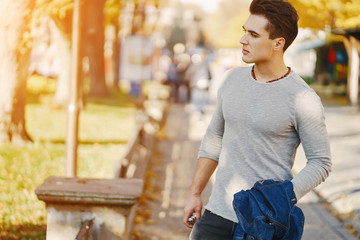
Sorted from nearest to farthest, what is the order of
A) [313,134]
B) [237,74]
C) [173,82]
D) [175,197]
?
[313,134] → [237,74] → [175,197] → [173,82]

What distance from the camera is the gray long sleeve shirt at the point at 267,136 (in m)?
2.70

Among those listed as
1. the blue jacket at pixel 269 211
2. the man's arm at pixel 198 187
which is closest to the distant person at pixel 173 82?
the man's arm at pixel 198 187

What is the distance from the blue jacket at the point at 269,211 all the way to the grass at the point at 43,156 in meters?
3.57

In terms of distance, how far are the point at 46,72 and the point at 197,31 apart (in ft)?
256

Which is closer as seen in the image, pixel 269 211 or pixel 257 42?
pixel 269 211

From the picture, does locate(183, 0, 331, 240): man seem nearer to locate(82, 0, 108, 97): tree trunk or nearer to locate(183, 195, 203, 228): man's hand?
locate(183, 195, 203, 228): man's hand

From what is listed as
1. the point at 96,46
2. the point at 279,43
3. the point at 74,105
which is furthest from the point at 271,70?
the point at 96,46

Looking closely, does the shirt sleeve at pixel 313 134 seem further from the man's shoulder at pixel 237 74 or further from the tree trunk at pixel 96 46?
the tree trunk at pixel 96 46

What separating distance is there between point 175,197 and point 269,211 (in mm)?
6047

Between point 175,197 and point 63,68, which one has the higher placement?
point 63,68

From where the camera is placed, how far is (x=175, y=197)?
8.48 meters

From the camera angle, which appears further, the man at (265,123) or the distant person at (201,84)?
the distant person at (201,84)

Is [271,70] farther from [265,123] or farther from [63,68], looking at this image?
[63,68]

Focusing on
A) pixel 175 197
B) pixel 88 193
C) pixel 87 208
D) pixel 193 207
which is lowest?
pixel 175 197
